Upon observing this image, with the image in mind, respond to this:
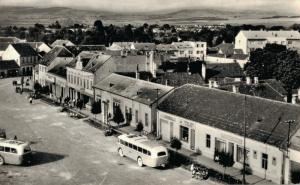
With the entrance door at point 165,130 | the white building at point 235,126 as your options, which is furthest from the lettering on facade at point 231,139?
the entrance door at point 165,130

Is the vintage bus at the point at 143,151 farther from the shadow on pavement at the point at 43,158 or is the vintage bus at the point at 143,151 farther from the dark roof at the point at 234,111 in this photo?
the shadow on pavement at the point at 43,158

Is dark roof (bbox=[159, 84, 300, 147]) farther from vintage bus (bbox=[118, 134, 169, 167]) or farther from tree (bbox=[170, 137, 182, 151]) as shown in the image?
vintage bus (bbox=[118, 134, 169, 167])

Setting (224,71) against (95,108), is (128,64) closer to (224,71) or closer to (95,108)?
(95,108)

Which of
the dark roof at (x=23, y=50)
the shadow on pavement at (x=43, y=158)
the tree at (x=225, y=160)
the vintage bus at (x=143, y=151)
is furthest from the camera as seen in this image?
the dark roof at (x=23, y=50)

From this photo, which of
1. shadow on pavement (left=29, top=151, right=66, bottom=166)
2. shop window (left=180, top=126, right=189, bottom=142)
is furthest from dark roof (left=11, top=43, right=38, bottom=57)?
shop window (left=180, top=126, right=189, bottom=142)

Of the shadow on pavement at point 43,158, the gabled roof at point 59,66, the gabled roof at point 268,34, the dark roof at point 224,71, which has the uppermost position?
the gabled roof at point 268,34

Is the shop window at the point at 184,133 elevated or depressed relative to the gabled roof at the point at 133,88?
depressed

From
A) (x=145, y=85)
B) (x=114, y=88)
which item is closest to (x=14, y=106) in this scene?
(x=114, y=88)

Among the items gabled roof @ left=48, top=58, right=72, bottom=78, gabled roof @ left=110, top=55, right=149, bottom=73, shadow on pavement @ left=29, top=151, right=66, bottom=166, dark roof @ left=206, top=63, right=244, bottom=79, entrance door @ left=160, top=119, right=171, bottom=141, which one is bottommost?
shadow on pavement @ left=29, top=151, right=66, bottom=166
